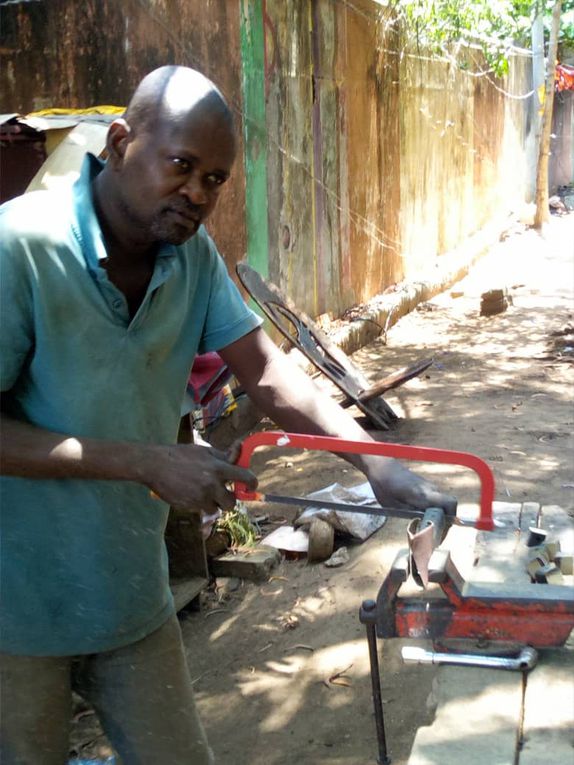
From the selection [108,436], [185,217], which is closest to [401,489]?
[108,436]

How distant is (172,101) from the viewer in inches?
77.8

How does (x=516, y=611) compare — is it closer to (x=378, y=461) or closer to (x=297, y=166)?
(x=378, y=461)

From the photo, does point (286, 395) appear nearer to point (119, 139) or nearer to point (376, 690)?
point (119, 139)

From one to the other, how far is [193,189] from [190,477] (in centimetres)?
57

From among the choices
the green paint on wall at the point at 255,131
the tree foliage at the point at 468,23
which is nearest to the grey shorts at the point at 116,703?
the green paint on wall at the point at 255,131

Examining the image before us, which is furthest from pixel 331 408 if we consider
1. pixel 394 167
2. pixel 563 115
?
pixel 563 115

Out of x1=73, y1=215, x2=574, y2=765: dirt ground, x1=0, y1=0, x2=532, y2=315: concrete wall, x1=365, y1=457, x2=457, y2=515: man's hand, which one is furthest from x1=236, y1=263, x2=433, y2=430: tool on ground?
x1=365, y1=457, x2=457, y2=515: man's hand

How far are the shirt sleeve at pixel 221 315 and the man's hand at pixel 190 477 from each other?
43 cm

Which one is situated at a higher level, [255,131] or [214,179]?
[214,179]

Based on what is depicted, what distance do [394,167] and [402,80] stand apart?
42.3 inches

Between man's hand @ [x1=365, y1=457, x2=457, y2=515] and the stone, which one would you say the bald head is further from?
the stone

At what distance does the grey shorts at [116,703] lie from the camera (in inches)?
78.0

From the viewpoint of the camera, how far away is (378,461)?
2.27 m

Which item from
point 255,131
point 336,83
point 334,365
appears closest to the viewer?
point 334,365
